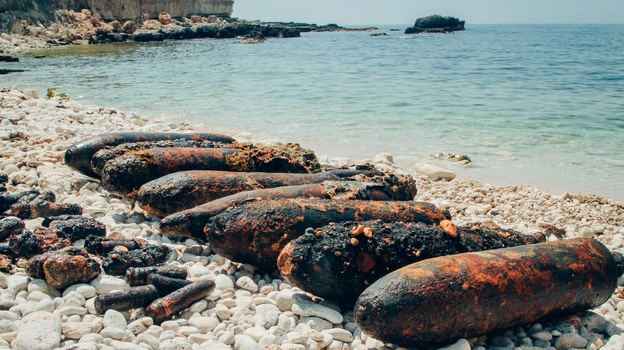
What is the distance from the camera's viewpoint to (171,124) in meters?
11.2

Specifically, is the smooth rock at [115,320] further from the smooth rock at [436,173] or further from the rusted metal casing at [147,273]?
the smooth rock at [436,173]

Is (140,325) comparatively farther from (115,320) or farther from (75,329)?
(75,329)

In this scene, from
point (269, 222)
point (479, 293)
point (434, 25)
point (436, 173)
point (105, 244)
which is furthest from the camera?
point (434, 25)

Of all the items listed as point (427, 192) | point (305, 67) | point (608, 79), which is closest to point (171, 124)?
point (427, 192)

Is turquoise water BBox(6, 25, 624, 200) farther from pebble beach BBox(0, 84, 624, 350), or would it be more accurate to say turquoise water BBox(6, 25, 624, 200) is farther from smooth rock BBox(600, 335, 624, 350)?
smooth rock BBox(600, 335, 624, 350)

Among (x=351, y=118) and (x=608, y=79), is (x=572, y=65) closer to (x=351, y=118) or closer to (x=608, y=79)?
(x=608, y=79)

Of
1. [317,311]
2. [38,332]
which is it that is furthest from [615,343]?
[38,332]

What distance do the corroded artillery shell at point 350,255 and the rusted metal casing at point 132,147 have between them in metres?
3.43

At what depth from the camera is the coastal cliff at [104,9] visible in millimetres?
44084

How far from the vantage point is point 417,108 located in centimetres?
1383

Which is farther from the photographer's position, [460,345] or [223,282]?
[223,282]

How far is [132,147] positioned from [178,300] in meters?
3.40

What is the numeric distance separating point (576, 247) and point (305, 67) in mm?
23724

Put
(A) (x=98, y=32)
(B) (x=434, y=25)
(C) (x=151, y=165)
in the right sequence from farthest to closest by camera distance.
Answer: (B) (x=434, y=25) → (A) (x=98, y=32) → (C) (x=151, y=165)
